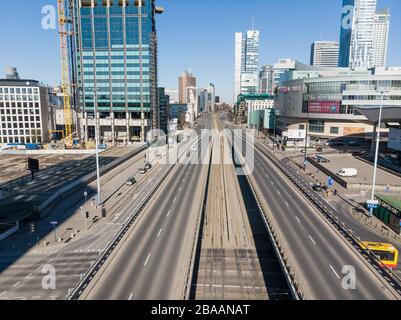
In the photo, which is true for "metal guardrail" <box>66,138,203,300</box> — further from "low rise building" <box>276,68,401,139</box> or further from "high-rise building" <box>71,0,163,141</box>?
"high-rise building" <box>71,0,163,141</box>

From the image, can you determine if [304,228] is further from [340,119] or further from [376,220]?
[340,119]

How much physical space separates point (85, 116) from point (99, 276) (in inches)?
4489

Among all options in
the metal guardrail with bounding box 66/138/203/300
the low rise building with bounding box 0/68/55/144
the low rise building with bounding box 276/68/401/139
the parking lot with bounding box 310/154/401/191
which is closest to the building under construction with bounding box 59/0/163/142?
the low rise building with bounding box 0/68/55/144

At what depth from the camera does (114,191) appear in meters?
58.2

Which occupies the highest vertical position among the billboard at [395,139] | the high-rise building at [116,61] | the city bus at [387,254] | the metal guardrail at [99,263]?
the high-rise building at [116,61]

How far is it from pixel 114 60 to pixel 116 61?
0.92 metres

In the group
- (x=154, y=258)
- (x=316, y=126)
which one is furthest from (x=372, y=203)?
(x=316, y=126)

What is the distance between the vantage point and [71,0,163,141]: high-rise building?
118m

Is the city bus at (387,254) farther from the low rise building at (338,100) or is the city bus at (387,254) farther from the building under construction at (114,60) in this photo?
the building under construction at (114,60)

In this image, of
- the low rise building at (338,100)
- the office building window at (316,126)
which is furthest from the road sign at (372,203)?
the office building window at (316,126)

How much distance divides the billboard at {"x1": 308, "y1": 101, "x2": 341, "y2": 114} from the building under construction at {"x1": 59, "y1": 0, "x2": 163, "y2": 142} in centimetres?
6827

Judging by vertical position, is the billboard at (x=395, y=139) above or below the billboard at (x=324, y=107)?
below

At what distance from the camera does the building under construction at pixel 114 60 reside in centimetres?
11788

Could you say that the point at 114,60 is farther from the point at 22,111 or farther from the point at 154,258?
the point at 154,258
